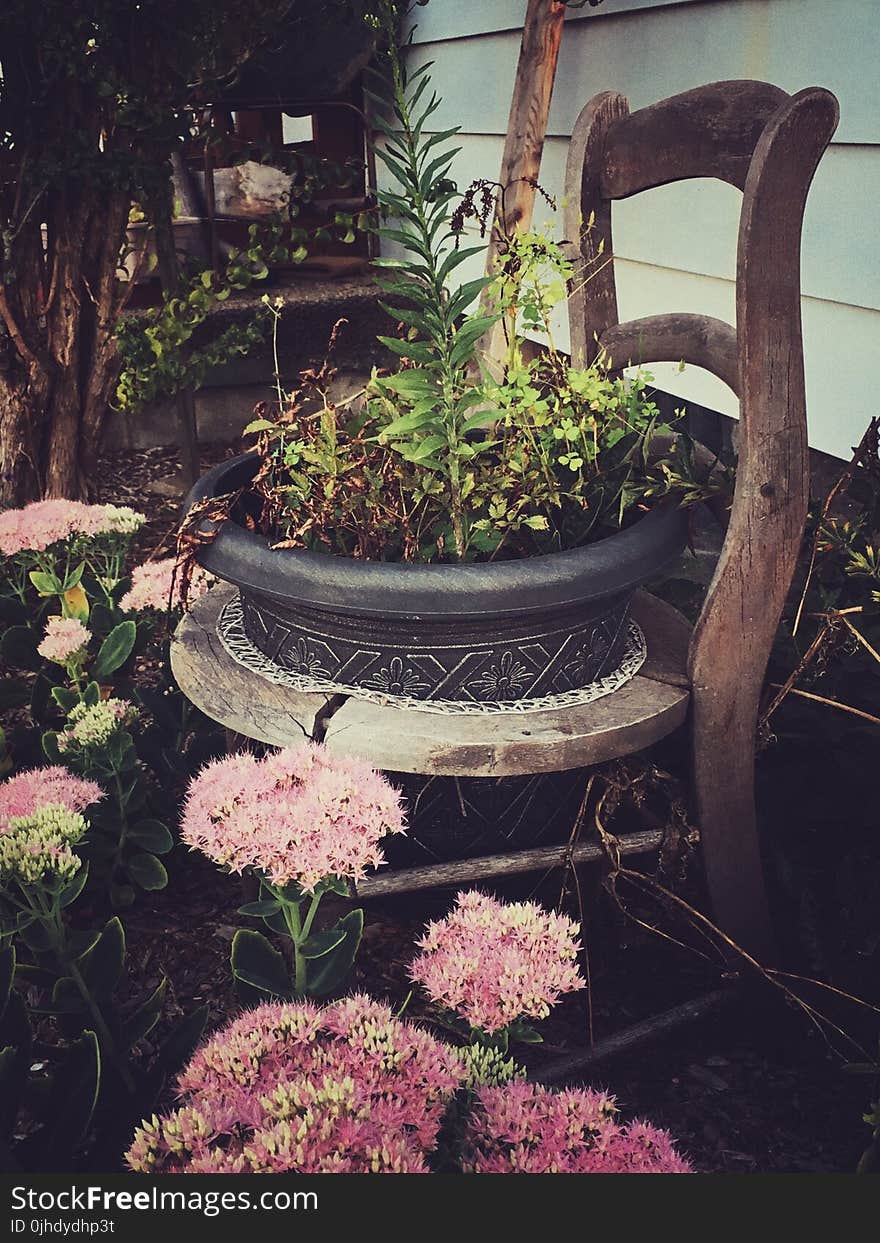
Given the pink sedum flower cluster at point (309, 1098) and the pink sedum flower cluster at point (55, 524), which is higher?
the pink sedum flower cluster at point (55, 524)

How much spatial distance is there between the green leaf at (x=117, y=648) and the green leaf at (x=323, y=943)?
3.01ft

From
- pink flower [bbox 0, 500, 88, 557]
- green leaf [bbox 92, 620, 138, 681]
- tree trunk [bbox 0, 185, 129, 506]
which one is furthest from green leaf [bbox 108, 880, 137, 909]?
tree trunk [bbox 0, 185, 129, 506]

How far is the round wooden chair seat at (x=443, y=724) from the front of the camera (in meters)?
1.30

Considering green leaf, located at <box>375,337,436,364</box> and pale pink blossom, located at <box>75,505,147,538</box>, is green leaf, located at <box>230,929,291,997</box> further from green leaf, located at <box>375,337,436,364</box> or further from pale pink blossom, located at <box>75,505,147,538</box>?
pale pink blossom, located at <box>75,505,147,538</box>

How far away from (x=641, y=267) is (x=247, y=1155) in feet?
7.39

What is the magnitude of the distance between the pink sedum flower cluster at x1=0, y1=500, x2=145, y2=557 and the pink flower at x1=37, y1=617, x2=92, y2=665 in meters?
0.17

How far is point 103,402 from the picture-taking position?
10.5 feet

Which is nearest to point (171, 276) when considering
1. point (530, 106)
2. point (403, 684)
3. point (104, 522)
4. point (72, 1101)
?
point (530, 106)

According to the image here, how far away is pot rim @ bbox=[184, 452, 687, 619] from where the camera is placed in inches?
50.6

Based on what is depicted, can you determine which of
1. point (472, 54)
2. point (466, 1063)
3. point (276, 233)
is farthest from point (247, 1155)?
point (472, 54)

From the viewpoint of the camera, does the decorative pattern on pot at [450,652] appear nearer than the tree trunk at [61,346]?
Yes

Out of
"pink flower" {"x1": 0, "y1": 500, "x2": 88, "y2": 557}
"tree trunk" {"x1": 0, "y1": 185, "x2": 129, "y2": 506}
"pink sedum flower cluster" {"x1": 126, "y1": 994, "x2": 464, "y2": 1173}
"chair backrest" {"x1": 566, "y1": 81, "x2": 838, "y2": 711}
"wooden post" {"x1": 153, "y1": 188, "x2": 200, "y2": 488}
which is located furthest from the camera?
"wooden post" {"x1": 153, "y1": 188, "x2": 200, "y2": 488}

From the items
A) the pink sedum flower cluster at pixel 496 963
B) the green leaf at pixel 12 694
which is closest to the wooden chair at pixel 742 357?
the pink sedum flower cluster at pixel 496 963

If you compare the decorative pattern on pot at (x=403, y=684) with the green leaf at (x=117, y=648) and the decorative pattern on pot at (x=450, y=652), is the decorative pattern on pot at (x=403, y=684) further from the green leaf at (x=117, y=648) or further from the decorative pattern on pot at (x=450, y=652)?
the green leaf at (x=117, y=648)
